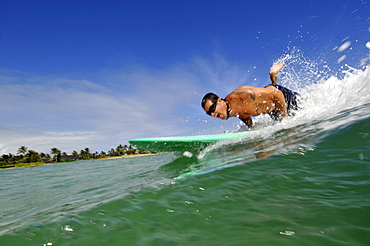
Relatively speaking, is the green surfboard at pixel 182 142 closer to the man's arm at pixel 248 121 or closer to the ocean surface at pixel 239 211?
the man's arm at pixel 248 121

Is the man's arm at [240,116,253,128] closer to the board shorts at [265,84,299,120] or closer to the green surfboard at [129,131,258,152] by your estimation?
the board shorts at [265,84,299,120]

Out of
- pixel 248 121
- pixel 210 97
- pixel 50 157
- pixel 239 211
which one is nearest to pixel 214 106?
pixel 210 97

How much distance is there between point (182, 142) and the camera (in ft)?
17.7

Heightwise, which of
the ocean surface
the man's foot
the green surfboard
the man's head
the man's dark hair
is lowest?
the ocean surface

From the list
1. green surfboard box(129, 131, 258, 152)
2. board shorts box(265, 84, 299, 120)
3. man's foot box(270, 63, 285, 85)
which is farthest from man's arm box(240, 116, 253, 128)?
man's foot box(270, 63, 285, 85)

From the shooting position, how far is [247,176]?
9.78 feet

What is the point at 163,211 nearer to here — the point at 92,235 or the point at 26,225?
the point at 92,235

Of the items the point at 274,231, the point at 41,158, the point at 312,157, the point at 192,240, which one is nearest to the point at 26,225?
the point at 192,240

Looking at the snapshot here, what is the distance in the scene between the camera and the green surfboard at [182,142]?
215 inches

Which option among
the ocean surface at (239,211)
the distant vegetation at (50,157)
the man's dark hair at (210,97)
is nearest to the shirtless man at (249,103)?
the man's dark hair at (210,97)

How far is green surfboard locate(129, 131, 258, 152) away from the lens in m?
5.45

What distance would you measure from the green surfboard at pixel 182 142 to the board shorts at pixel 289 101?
1476 millimetres

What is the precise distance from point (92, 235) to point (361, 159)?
345 cm

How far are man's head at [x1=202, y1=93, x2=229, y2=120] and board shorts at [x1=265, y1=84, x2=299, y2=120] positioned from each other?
186 centimetres
